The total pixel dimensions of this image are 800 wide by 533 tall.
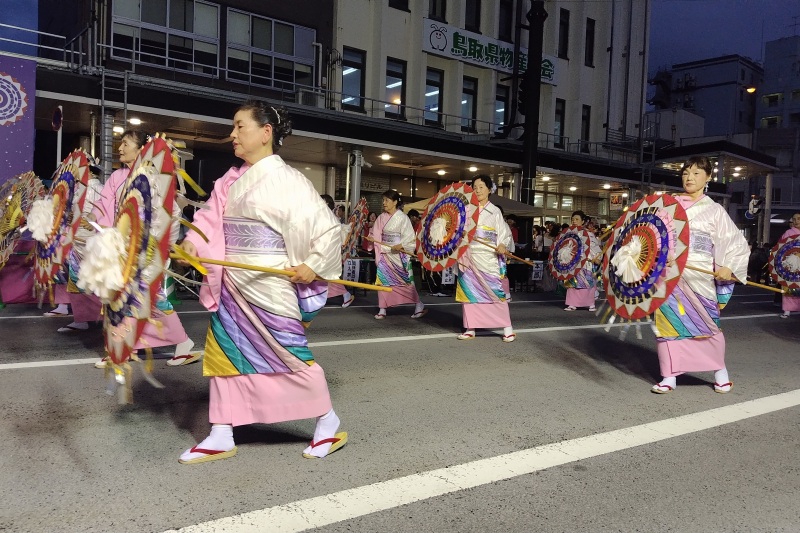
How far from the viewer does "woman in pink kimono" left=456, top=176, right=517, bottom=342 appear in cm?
747

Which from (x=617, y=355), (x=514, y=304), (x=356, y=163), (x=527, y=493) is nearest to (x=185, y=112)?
(x=356, y=163)

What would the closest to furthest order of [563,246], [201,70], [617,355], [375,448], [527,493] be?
[527,493], [375,448], [617,355], [563,246], [201,70]

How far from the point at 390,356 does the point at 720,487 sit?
3.53 m

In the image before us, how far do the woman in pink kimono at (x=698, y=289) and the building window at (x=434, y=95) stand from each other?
1723 cm

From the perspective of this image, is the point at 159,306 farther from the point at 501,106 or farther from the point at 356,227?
the point at 501,106

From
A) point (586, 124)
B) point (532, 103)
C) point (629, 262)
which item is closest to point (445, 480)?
point (629, 262)

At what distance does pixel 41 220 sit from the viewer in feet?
15.7

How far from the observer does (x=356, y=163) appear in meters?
16.0

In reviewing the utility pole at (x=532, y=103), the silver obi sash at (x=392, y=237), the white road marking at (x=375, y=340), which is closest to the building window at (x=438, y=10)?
the utility pole at (x=532, y=103)

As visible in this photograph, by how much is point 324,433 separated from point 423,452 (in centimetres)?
56

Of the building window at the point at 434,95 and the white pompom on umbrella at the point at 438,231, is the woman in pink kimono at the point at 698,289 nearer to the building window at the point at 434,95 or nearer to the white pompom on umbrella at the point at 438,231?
the white pompom on umbrella at the point at 438,231

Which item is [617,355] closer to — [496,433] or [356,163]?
[496,433]

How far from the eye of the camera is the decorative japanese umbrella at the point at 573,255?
36.5 ft

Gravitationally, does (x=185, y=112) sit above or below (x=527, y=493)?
above
